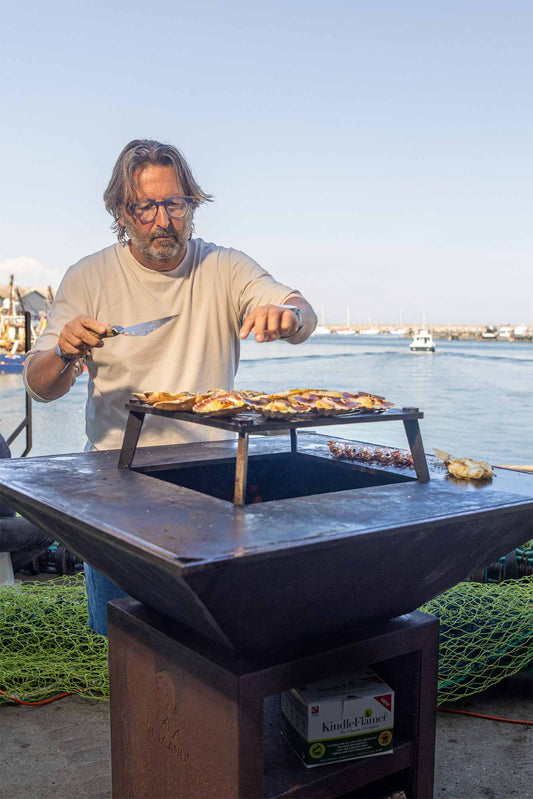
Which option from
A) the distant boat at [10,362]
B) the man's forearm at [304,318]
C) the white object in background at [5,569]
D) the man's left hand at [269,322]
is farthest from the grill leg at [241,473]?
the distant boat at [10,362]

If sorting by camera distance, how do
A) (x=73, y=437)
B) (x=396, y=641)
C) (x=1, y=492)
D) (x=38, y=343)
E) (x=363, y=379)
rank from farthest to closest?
(x=363, y=379) < (x=73, y=437) < (x=38, y=343) < (x=1, y=492) < (x=396, y=641)

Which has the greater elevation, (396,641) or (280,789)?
(396,641)

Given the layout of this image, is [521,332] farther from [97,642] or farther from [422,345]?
[97,642]

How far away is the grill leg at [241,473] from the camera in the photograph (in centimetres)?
143

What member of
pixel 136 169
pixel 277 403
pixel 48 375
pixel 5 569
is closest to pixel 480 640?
pixel 277 403

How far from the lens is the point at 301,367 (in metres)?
30.6

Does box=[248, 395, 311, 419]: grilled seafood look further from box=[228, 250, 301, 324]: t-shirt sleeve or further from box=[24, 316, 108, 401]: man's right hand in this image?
box=[228, 250, 301, 324]: t-shirt sleeve

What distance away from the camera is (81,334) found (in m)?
A: 1.90

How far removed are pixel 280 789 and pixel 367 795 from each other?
12.9 inches

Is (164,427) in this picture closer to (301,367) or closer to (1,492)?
(1,492)

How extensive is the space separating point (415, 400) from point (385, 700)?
62.8 feet

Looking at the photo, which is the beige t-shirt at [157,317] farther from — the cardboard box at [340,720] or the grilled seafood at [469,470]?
the cardboard box at [340,720]

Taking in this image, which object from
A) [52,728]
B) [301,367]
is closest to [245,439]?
[52,728]

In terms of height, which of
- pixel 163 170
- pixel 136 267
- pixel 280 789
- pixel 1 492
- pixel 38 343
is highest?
pixel 163 170
